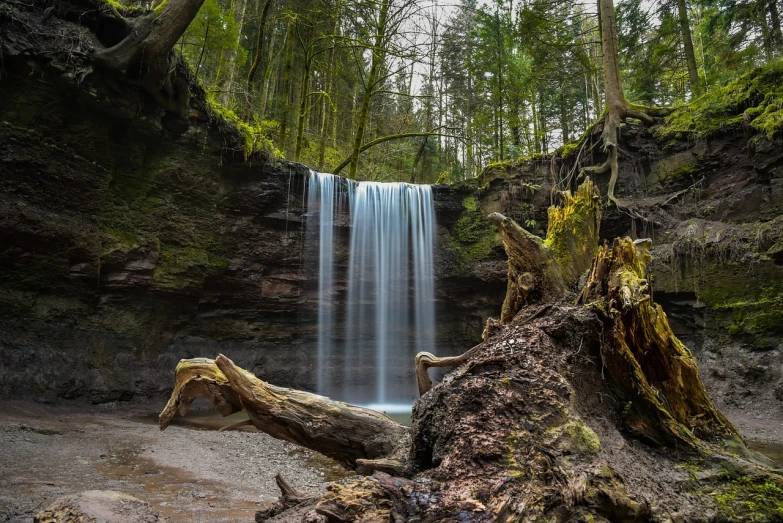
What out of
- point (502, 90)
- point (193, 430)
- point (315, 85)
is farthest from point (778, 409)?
point (315, 85)

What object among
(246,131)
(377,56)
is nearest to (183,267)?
(246,131)

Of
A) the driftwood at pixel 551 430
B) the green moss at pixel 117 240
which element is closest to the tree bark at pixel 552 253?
the driftwood at pixel 551 430

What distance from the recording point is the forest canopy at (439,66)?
36.4 feet

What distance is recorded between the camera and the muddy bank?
142 inches

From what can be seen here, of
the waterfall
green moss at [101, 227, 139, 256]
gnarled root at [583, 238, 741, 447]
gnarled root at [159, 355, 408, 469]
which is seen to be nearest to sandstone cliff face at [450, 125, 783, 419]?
the waterfall

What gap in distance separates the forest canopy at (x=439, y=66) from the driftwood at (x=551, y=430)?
8889 millimetres

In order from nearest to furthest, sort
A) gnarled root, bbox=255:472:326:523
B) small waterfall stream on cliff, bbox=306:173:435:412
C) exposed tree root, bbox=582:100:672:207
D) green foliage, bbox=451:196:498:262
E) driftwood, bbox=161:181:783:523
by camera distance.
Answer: driftwood, bbox=161:181:783:523 → gnarled root, bbox=255:472:326:523 → exposed tree root, bbox=582:100:672:207 → small waterfall stream on cliff, bbox=306:173:435:412 → green foliage, bbox=451:196:498:262

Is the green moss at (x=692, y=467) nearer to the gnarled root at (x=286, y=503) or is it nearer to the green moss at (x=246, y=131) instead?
the gnarled root at (x=286, y=503)

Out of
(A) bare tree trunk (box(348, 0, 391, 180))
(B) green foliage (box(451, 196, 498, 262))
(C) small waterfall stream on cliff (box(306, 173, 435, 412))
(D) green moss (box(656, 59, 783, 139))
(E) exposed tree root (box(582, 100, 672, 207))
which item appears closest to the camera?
(D) green moss (box(656, 59, 783, 139))

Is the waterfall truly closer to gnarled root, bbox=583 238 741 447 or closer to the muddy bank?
the muddy bank

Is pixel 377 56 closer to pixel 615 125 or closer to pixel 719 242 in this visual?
pixel 615 125

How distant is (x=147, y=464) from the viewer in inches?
194

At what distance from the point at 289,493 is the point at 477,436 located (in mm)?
1273

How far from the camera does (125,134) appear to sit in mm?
9328
